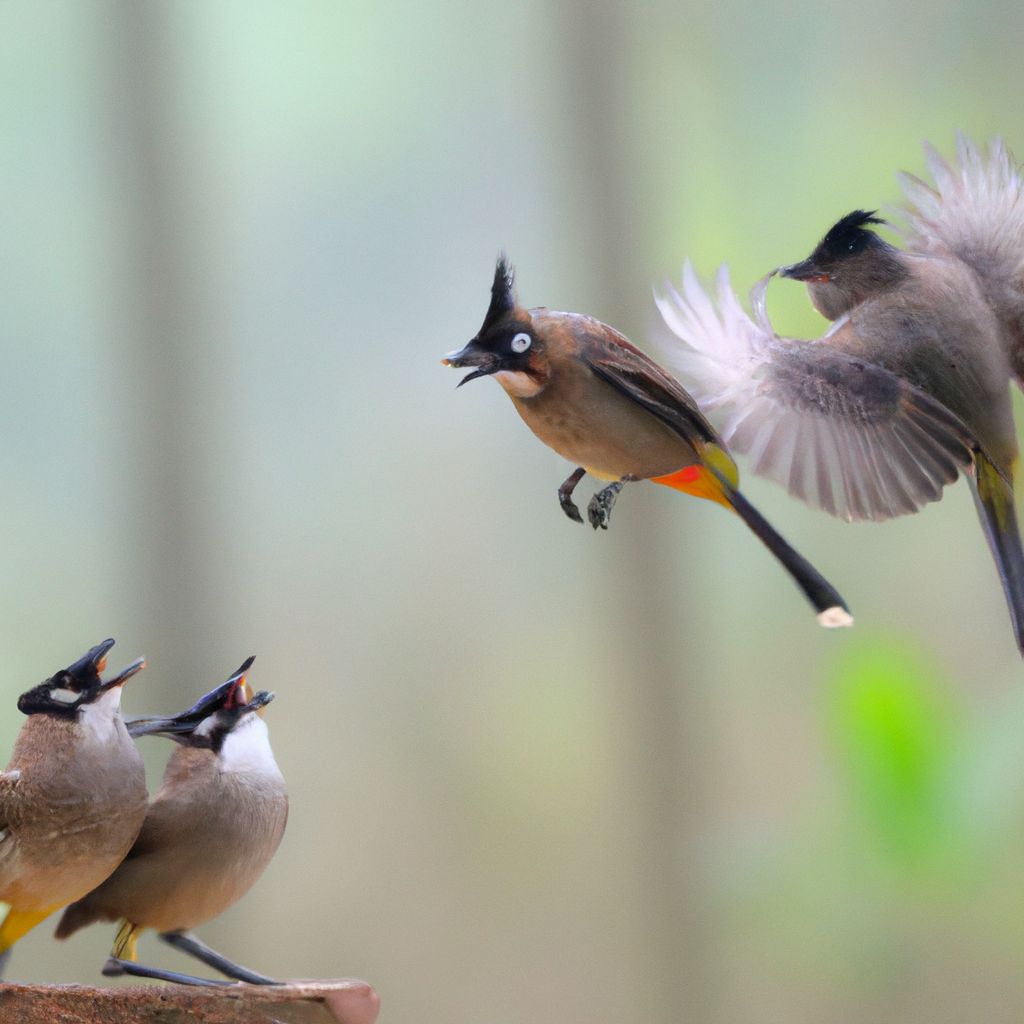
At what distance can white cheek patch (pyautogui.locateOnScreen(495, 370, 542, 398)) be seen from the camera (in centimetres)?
85

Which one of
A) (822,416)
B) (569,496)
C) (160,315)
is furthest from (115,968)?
(160,315)

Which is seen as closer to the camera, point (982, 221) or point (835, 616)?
point (835, 616)

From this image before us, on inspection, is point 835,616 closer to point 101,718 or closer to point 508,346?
point 508,346

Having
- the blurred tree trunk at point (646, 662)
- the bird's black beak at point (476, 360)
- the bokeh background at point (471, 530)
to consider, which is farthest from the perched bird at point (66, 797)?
the blurred tree trunk at point (646, 662)

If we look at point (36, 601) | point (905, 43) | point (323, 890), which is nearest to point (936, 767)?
point (323, 890)

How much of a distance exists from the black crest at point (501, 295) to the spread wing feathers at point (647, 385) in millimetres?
63

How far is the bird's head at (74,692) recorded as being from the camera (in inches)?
32.4

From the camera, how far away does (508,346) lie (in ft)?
2.78

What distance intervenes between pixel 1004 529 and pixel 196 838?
64 centimetres

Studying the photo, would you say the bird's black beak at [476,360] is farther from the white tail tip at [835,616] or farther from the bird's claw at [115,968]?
the bird's claw at [115,968]

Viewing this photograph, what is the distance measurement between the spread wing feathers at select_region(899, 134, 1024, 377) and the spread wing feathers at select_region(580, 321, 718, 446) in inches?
9.7

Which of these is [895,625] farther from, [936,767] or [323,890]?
[323,890]

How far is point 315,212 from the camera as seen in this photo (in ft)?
6.14

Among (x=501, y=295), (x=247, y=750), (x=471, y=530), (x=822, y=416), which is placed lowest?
(x=247, y=750)
